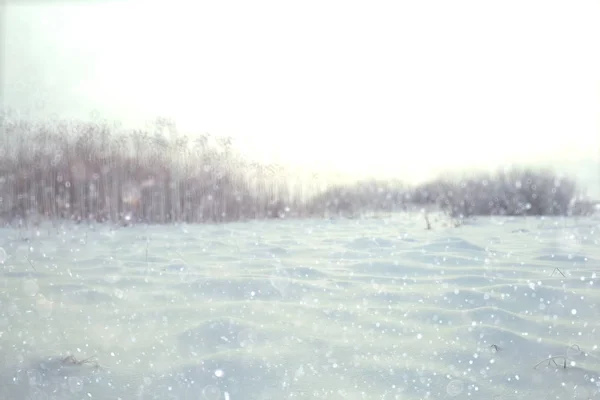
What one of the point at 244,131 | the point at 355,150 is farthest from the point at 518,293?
the point at 244,131

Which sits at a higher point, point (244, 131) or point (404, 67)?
point (404, 67)

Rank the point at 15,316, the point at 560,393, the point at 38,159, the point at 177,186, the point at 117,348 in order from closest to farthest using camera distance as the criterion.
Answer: the point at 560,393 → the point at 117,348 → the point at 15,316 → the point at 38,159 → the point at 177,186

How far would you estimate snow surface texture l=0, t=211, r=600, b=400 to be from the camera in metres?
1.18

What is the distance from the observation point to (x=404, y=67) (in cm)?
157

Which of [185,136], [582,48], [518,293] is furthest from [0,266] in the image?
[582,48]

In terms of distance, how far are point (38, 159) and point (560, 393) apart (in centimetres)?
191

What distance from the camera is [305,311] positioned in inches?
54.7

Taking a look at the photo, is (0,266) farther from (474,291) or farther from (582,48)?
(582,48)

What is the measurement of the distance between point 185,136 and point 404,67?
0.86 metres

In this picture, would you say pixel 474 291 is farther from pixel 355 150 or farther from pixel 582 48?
pixel 582 48

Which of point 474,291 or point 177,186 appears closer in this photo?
point 474,291

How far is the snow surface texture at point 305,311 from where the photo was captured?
1.18 m

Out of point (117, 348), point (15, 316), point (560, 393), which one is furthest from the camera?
point (15, 316)

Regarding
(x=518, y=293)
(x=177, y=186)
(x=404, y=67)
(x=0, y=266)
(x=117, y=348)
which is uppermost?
(x=404, y=67)
